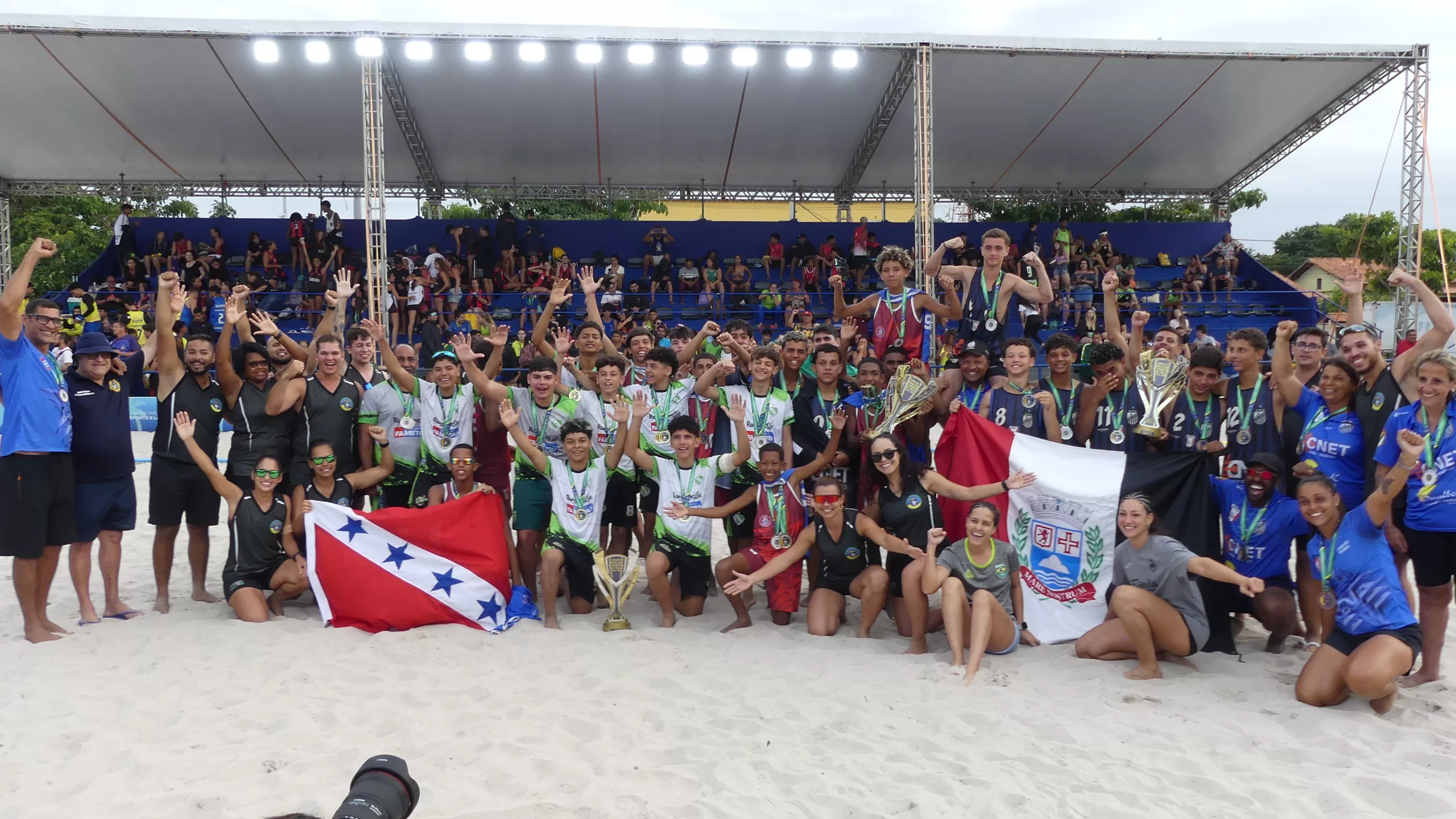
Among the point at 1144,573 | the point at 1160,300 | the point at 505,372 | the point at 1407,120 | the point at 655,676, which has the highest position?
the point at 1407,120

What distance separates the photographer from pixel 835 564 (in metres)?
5.74

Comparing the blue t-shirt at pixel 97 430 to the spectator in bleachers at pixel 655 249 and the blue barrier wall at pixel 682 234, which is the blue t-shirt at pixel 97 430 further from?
the spectator in bleachers at pixel 655 249

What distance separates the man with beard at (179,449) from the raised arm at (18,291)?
72 cm

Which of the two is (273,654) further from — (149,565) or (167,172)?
(167,172)

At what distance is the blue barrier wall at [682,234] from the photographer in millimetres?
19281

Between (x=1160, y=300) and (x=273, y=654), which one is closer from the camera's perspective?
(x=273, y=654)

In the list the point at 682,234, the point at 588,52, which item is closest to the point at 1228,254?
the point at 682,234

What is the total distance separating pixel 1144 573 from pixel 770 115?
12613 millimetres

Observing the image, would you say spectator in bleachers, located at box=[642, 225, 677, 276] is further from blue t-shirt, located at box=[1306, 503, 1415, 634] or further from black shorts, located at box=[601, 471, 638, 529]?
blue t-shirt, located at box=[1306, 503, 1415, 634]

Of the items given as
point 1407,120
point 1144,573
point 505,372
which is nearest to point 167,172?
point 505,372

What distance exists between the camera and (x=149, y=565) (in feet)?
23.9

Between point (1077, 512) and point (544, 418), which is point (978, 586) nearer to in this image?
point (1077, 512)

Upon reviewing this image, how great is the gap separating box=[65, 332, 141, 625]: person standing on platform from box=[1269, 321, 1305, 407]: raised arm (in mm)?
6858

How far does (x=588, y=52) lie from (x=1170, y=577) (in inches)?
439
